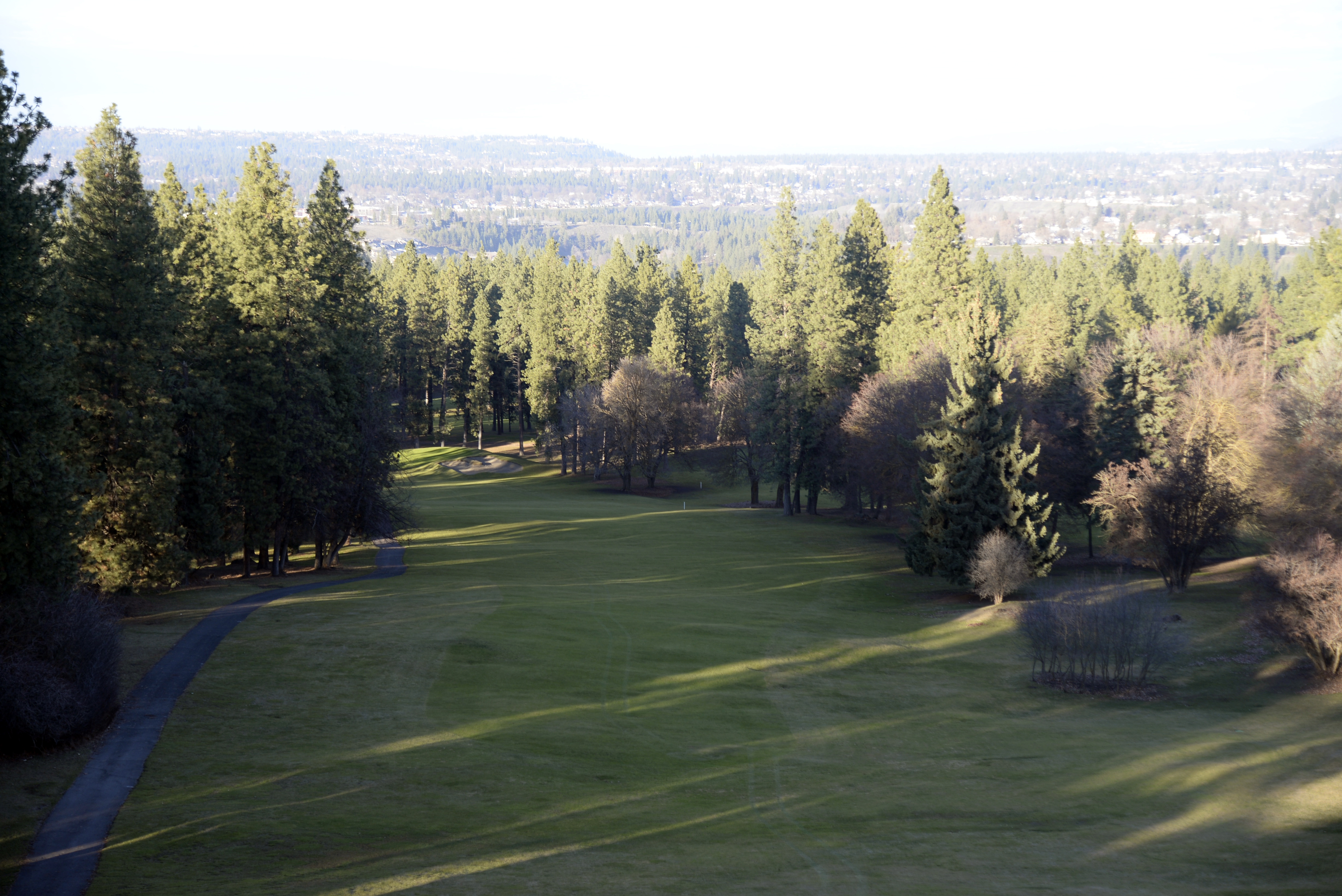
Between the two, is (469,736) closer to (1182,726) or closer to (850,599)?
(1182,726)

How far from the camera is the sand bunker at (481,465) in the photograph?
270ft

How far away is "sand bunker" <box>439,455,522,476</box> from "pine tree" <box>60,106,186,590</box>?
51112 mm

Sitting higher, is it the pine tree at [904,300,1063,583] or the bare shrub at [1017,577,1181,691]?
the pine tree at [904,300,1063,583]

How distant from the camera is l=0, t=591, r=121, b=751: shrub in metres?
17.4

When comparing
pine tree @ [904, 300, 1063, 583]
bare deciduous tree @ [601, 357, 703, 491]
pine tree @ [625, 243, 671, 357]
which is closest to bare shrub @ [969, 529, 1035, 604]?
pine tree @ [904, 300, 1063, 583]

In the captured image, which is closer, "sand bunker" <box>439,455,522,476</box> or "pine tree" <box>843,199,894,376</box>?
"pine tree" <box>843,199,894,376</box>

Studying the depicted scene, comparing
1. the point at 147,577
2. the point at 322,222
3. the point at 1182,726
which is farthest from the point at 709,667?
the point at 322,222

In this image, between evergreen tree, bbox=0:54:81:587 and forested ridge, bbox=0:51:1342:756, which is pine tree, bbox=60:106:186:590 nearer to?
forested ridge, bbox=0:51:1342:756

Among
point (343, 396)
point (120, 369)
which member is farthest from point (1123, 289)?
point (120, 369)

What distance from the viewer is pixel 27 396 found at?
70.0 feet

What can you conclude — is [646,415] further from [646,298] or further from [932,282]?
[646,298]

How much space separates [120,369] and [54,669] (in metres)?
14.0

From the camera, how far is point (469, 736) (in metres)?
20.7

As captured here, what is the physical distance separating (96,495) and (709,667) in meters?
18.8
